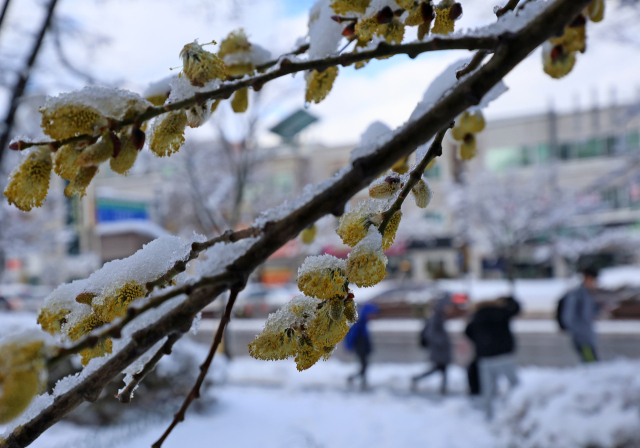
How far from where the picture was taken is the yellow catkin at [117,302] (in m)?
0.49

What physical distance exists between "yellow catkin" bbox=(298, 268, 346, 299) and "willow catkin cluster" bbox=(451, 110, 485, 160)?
536mm

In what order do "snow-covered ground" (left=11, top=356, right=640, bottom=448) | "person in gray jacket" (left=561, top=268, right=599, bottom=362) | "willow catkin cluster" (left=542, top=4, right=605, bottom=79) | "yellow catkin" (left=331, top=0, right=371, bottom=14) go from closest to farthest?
1. "yellow catkin" (left=331, top=0, right=371, bottom=14)
2. "willow catkin cluster" (left=542, top=4, right=605, bottom=79)
3. "snow-covered ground" (left=11, top=356, right=640, bottom=448)
4. "person in gray jacket" (left=561, top=268, right=599, bottom=362)

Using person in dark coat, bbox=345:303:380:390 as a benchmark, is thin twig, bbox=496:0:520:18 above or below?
above

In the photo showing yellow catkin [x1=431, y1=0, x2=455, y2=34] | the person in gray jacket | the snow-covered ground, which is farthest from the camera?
the person in gray jacket

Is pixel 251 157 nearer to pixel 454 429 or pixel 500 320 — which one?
pixel 500 320

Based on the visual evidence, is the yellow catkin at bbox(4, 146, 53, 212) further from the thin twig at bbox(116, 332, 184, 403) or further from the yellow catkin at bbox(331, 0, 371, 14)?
the yellow catkin at bbox(331, 0, 371, 14)

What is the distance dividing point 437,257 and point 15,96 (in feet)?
58.1

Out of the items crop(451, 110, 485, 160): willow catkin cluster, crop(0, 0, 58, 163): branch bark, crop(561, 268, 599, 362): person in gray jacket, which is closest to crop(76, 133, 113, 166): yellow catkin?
crop(451, 110, 485, 160): willow catkin cluster

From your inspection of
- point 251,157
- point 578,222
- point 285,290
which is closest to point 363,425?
point 251,157

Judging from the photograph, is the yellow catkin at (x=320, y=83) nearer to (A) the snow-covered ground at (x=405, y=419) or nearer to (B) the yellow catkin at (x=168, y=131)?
(B) the yellow catkin at (x=168, y=131)

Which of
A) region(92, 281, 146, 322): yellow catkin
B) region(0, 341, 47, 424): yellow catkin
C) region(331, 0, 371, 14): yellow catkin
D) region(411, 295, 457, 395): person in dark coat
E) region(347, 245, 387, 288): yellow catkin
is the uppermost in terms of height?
region(331, 0, 371, 14): yellow catkin

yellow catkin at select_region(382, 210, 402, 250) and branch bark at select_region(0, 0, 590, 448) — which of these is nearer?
branch bark at select_region(0, 0, 590, 448)

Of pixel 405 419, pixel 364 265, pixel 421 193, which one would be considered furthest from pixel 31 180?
pixel 405 419

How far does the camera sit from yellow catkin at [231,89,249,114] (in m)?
0.79
